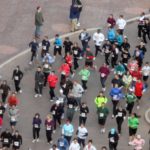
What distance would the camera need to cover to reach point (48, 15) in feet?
113

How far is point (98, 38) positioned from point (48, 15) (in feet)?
16.4

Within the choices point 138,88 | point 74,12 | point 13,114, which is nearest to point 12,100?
point 13,114

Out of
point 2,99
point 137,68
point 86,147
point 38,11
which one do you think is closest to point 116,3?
point 38,11

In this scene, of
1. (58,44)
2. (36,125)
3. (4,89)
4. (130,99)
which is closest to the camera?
(36,125)

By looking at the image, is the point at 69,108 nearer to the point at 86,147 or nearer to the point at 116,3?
the point at 86,147

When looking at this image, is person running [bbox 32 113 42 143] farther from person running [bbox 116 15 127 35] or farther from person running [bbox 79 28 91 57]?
person running [bbox 116 15 127 35]

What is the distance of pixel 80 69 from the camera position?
29.7 m

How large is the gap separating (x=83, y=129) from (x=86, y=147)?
0.99 m

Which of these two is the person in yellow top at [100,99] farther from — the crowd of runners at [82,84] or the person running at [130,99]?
the person running at [130,99]

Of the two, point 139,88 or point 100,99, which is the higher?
point 139,88

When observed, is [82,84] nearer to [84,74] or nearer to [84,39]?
[84,74]

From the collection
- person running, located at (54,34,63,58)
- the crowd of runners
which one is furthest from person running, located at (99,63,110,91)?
person running, located at (54,34,63,58)

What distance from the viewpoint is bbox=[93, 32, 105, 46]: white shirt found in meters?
30.1

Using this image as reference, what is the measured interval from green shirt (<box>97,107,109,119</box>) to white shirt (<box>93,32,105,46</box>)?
5151 millimetres
